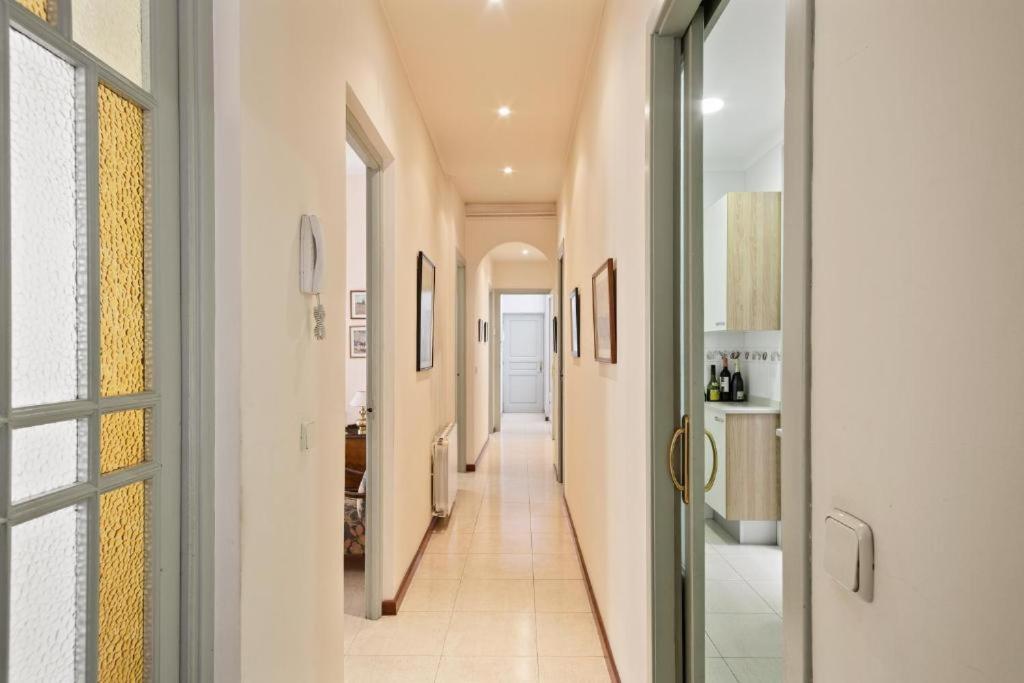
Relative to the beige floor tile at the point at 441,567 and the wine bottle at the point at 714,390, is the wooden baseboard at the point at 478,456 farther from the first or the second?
the wine bottle at the point at 714,390

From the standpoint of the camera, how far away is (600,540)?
275cm

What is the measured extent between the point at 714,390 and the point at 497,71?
218cm

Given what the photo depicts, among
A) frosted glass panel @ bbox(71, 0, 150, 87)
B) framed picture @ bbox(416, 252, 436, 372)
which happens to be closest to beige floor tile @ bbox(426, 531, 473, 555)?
framed picture @ bbox(416, 252, 436, 372)

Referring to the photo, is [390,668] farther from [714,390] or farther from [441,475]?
[714,390]

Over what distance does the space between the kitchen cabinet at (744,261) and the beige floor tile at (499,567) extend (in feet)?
6.42

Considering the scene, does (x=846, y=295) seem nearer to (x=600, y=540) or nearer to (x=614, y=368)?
(x=614, y=368)

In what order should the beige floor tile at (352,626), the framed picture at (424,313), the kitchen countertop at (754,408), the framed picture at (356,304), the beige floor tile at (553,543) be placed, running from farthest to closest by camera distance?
1. the framed picture at (356,304)
2. the beige floor tile at (553,543)
3. the framed picture at (424,313)
4. the beige floor tile at (352,626)
5. the kitchen countertop at (754,408)

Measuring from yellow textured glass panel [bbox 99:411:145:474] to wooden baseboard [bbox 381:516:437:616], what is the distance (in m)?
2.12

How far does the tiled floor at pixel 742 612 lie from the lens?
1.96m

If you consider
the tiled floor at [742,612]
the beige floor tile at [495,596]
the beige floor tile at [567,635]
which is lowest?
the beige floor tile at [495,596]

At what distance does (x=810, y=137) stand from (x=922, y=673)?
596mm

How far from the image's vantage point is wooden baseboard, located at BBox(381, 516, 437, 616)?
2912 mm

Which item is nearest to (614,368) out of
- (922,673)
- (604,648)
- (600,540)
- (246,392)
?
(600,540)

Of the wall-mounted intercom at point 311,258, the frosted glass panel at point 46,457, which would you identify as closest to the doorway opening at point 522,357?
the wall-mounted intercom at point 311,258
